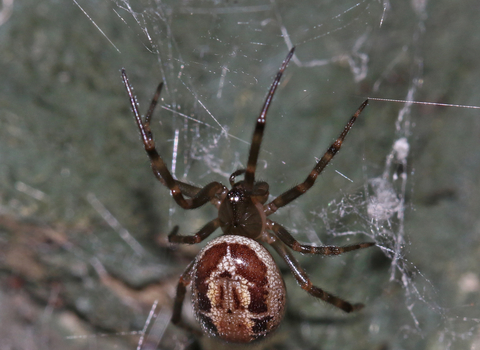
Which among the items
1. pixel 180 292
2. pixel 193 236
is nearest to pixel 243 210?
pixel 193 236

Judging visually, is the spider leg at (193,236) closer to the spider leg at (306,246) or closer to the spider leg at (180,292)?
the spider leg at (180,292)

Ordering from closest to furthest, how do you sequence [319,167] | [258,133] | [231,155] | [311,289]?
[258,133] → [319,167] → [311,289] → [231,155]

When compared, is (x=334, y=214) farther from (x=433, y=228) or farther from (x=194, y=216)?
(x=194, y=216)

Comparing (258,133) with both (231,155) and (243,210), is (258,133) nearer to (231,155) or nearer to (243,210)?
(243,210)

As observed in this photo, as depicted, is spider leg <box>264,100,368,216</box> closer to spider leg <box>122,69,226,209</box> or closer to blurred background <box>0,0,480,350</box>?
spider leg <box>122,69,226,209</box>

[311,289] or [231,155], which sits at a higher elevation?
[231,155]

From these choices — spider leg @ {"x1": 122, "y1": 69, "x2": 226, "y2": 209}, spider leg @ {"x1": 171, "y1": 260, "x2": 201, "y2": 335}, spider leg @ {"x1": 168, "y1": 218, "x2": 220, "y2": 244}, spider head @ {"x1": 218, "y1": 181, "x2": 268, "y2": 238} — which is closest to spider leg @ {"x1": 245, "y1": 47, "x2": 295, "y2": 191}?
spider head @ {"x1": 218, "y1": 181, "x2": 268, "y2": 238}
